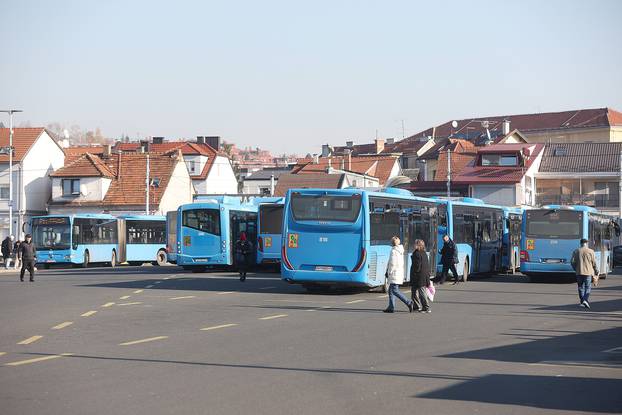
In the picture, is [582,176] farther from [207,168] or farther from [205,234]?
[205,234]

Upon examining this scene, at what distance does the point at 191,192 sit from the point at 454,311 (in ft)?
221

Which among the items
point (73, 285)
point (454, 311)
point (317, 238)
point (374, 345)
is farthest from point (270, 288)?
point (374, 345)

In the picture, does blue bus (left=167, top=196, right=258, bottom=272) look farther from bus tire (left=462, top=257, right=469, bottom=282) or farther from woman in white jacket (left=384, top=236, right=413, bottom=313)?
woman in white jacket (left=384, top=236, right=413, bottom=313)

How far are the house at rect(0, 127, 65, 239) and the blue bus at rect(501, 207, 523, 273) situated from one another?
44.8m

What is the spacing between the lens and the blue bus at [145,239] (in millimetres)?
56375

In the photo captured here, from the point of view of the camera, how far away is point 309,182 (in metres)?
80.5

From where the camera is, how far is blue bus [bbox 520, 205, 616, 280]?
3662 cm

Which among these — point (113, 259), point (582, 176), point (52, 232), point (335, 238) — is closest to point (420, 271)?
point (335, 238)

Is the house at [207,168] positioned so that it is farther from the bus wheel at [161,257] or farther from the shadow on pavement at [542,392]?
the shadow on pavement at [542,392]

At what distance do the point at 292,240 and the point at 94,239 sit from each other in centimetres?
2718

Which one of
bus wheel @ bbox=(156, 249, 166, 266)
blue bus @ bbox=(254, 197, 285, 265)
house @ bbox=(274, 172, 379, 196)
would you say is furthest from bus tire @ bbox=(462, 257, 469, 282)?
house @ bbox=(274, 172, 379, 196)

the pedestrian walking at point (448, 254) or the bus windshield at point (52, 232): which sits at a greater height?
the bus windshield at point (52, 232)

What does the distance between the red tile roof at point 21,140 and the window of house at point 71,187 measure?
13.6 feet

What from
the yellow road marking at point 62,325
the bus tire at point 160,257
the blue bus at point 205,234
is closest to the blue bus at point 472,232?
the blue bus at point 205,234
